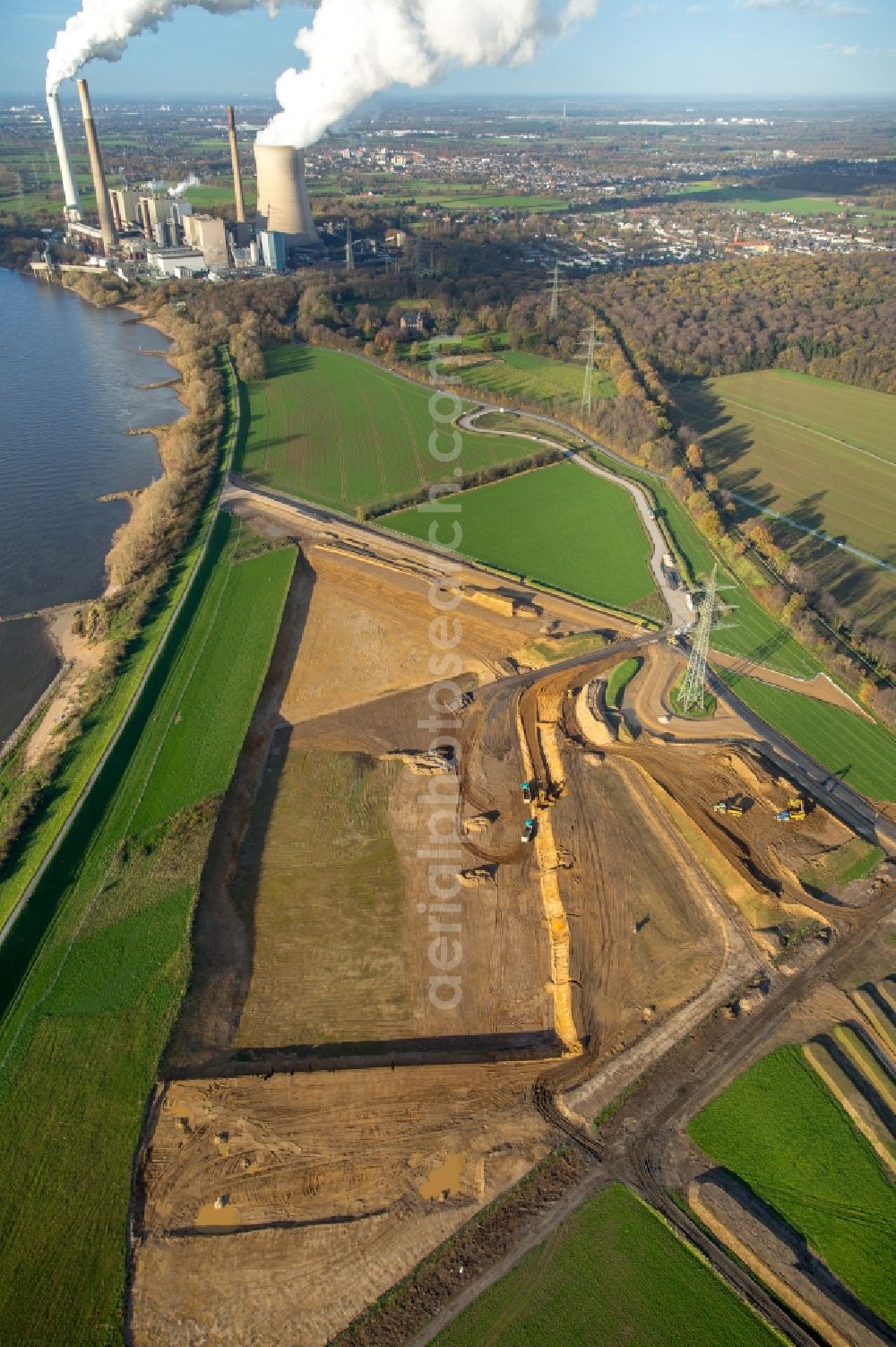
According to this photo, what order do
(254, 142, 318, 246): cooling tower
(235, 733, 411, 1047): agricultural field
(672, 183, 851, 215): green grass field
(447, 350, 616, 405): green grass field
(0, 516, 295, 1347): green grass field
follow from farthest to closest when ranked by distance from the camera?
(672, 183, 851, 215): green grass field → (254, 142, 318, 246): cooling tower → (447, 350, 616, 405): green grass field → (235, 733, 411, 1047): agricultural field → (0, 516, 295, 1347): green grass field

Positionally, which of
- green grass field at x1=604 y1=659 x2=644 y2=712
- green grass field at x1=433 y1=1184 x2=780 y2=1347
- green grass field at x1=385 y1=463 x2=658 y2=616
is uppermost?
green grass field at x1=385 y1=463 x2=658 y2=616

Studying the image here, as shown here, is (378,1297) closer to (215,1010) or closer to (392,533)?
(215,1010)

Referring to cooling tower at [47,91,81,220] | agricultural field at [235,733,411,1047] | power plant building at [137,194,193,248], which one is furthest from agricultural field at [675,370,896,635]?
cooling tower at [47,91,81,220]

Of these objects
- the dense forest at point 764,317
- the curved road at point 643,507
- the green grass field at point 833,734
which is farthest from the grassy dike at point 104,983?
the dense forest at point 764,317

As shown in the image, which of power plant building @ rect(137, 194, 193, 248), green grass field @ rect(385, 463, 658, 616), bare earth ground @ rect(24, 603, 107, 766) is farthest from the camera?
power plant building @ rect(137, 194, 193, 248)

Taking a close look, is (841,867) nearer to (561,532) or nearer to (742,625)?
(742,625)

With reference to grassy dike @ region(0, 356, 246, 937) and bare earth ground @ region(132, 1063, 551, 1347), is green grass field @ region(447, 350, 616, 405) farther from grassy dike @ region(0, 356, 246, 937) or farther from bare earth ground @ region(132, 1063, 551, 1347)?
bare earth ground @ region(132, 1063, 551, 1347)

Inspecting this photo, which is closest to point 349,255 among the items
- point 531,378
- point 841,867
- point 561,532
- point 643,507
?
point 531,378

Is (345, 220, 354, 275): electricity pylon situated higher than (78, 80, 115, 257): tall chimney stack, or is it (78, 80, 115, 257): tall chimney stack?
(78, 80, 115, 257): tall chimney stack
